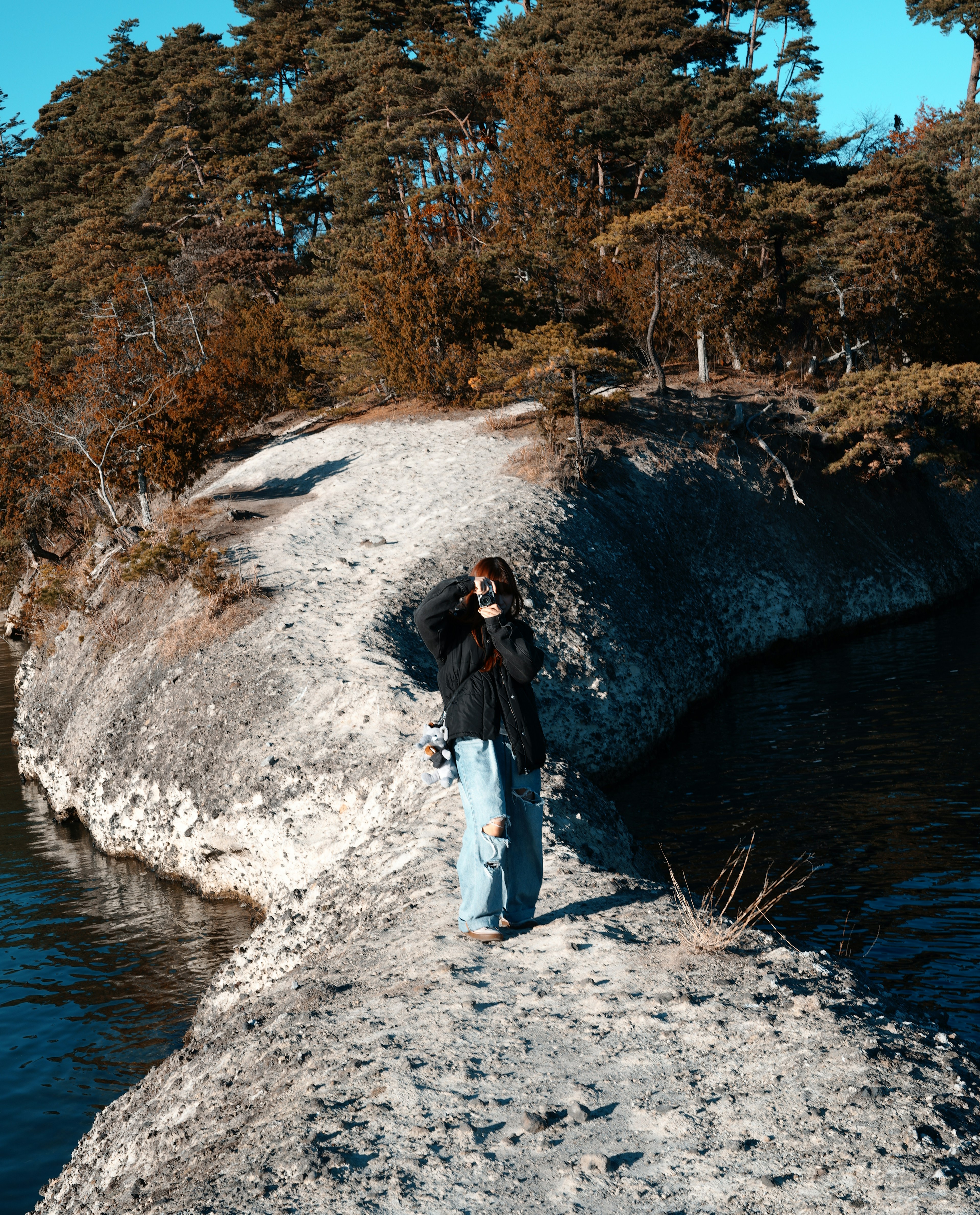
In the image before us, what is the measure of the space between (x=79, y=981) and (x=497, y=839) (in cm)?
672

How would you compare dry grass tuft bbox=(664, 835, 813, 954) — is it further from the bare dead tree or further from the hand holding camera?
the bare dead tree

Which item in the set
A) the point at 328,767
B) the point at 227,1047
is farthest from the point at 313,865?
the point at 227,1047

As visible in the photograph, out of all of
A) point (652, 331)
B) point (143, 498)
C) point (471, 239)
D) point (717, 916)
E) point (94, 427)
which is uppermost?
point (471, 239)

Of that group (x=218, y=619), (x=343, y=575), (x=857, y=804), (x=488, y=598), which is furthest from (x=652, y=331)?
(x=488, y=598)

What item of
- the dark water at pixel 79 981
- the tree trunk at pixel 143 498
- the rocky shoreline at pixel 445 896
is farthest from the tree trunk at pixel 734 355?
the dark water at pixel 79 981

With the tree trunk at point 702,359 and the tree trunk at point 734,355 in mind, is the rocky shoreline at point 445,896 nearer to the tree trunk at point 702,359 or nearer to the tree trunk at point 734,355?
the tree trunk at point 702,359

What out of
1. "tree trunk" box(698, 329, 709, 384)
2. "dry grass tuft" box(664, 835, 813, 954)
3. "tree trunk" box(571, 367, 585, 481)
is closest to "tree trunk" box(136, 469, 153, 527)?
"tree trunk" box(571, 367, 585, 481)

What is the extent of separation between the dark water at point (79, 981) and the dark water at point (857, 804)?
580 centimetres

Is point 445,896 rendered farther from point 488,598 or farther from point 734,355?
point 734,355

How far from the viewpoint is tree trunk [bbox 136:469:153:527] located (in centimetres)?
2205

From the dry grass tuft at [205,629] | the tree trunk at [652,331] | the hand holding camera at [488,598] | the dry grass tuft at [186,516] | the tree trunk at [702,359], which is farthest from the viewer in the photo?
the tree trunk at [702,359]

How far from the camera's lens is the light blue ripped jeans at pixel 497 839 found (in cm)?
680

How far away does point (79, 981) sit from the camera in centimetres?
1098

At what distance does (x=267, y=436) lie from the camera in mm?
30375
